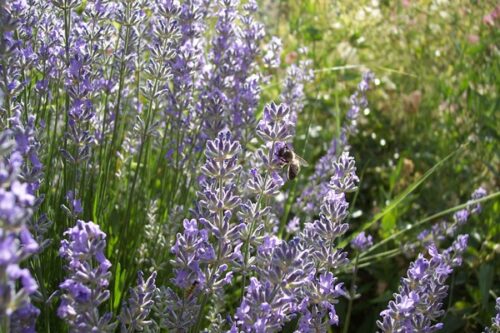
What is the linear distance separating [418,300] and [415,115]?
2.52m

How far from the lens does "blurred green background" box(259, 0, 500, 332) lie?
3.03 meters

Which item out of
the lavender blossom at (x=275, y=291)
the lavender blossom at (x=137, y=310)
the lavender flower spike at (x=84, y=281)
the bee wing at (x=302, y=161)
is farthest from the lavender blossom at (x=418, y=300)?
the lavender flower spike at (x=84, y=281)

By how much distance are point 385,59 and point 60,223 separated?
2.80m

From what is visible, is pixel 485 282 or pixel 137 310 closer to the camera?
pixel 137 310

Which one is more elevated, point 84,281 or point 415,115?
point 415,115

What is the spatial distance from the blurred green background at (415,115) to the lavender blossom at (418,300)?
1071 millimetres

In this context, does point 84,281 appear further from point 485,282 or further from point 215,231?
point 485,282

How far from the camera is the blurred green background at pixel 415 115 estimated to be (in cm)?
303

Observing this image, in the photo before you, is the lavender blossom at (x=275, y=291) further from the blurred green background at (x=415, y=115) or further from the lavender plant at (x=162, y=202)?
the blurred green background at (x=415, y=115)

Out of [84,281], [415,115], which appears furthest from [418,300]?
[415,115]

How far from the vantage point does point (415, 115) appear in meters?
3.96

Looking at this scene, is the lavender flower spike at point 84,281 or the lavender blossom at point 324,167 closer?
the lavender flower spike at point 84,281

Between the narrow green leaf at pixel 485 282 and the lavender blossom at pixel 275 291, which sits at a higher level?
the narrow green leaf at pixel 485 282

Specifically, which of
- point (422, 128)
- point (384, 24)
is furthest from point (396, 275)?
point (384, 24)
